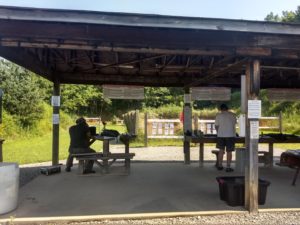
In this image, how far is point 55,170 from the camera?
8922 mm

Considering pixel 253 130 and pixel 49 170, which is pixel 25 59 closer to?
pixel 49 170

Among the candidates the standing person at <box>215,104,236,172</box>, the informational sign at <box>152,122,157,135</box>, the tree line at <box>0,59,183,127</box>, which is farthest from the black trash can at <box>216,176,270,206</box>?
the tree line at <box>0,59,183,127</box>

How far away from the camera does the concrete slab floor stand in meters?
5.69

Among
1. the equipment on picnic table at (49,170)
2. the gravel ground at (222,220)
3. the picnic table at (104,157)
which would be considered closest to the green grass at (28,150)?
the equipment on picnic table at (49,170)

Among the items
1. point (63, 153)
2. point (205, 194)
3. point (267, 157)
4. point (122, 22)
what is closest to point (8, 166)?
point (122, 22)

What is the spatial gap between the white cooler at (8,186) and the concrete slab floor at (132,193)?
15 centimetres

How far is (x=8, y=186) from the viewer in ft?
17.2

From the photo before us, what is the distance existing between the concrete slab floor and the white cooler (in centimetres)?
15

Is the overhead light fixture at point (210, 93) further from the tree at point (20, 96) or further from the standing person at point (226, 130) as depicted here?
the tree at point (20, 96)

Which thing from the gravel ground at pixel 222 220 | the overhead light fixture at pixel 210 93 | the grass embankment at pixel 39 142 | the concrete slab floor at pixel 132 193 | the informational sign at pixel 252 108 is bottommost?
the gravel ground at pixel 222 220

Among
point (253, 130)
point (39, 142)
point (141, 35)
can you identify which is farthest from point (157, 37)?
point (39, 142)

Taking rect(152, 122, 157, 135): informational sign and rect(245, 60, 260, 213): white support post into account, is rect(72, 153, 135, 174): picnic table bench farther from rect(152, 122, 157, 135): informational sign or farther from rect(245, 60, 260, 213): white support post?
rect(152, 122, 157, 135): informational sign

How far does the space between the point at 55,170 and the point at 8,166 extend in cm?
372

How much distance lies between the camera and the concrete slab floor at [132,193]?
5688 millimetres
